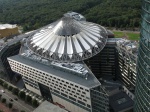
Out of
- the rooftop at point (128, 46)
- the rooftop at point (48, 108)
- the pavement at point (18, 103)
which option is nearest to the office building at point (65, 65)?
the rooftop at point (48, 108)

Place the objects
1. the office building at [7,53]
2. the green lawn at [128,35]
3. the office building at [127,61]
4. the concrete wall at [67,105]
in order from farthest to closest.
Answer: the green lawn at [128,35]
the office building at [7,53]
the office building at [127,61]
the concrete wall at [67,105]

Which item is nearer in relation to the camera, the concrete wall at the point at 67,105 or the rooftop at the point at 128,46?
the concrete wall at the point at 67,105

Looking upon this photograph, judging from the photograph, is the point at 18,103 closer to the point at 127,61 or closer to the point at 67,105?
the point at 67,105

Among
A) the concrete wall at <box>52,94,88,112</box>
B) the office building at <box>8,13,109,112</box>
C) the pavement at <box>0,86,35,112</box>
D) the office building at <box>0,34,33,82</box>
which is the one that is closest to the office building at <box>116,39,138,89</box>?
the office building at <box>8,13,109,112</box>

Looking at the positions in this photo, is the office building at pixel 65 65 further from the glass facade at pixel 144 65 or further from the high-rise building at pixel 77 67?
the glass facade at pixel 144 65

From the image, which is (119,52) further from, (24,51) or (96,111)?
(24,51)

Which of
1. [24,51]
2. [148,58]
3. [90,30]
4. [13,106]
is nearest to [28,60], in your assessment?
[24,51]

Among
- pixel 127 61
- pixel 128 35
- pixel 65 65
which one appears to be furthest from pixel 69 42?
pixel 128 35

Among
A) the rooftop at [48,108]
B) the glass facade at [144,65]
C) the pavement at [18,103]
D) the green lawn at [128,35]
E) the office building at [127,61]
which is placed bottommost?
the pavement at [18,103]

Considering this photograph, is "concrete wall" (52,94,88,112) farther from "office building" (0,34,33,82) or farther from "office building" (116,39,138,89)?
"office building" (0,34,33,82)
